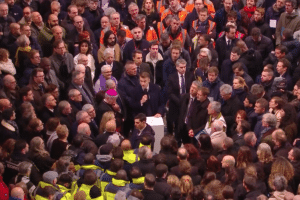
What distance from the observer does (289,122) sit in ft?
37.9

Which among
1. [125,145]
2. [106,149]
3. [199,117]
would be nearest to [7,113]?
[106,149]

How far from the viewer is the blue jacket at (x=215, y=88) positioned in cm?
1253

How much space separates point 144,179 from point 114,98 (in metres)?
→ 2.76

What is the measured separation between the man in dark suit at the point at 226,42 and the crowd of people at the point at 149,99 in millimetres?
24

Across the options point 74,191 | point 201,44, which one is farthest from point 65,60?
point 74,191

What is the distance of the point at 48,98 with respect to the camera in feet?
38.7

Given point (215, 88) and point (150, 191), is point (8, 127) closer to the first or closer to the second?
point (150, 191)

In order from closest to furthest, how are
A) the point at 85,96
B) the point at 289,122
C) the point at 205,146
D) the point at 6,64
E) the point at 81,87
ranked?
the point at 205,146
the point at 289,122
the point at 85,96
the point at 81,87
the point at 6,64

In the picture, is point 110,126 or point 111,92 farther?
point 111,92

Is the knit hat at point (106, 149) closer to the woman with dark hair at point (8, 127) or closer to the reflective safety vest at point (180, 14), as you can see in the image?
the woman with dark hair at point (8, 127)

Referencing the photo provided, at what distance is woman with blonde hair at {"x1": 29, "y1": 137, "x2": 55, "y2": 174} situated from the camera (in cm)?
1042

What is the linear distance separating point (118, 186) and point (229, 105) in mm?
3211

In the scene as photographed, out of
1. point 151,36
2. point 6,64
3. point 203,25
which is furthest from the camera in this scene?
point 203,25

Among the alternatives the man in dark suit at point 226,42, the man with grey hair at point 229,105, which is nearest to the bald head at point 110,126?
the man with grey hair at point 229,105
